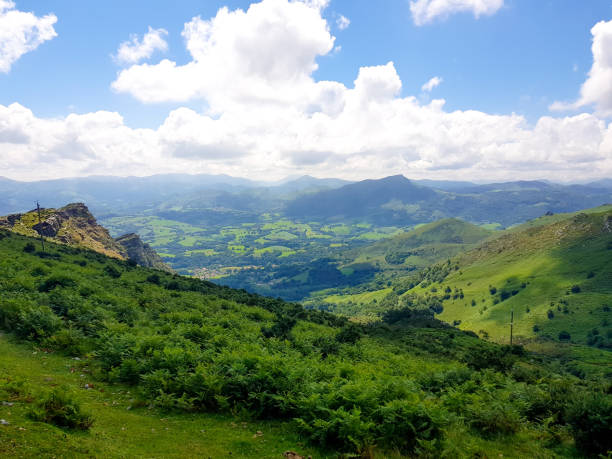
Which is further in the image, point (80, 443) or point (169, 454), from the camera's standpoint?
point (169, 454)

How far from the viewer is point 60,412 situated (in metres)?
9.63

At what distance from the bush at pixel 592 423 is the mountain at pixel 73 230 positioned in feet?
280

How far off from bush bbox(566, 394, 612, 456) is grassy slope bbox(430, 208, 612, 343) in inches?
5646

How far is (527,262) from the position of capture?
19438cm

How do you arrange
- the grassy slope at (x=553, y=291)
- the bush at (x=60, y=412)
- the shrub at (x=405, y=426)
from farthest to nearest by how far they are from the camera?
the grassy slope at (x=553, y=291)
the shrub at (x=405, y=426)
the bush at (x=60, y=412)

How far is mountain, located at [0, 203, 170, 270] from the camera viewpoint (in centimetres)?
10181

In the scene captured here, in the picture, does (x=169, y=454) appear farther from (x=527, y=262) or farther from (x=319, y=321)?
(x=527, y=262)

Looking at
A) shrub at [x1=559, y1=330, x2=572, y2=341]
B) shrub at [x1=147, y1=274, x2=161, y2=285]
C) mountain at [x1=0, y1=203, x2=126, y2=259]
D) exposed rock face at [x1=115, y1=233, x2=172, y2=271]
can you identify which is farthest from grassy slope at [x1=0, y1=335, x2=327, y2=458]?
exposed rock face at [x1=115, y1=233, x2=172, y2=271]

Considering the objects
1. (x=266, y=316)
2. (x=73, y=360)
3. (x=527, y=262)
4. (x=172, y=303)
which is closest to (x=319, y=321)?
(x=266, y=316)

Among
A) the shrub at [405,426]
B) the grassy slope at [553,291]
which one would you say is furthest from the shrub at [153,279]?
the grassy slope at [553,291]

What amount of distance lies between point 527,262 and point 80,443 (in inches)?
9266

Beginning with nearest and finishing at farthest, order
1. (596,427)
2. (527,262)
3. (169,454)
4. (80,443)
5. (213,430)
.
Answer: (80,443), (169,454), (596,427), (213,430), (527,262)

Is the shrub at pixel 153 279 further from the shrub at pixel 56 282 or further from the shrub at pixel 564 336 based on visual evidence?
the shrub at pixel 564 336

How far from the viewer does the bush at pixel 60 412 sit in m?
9.52
